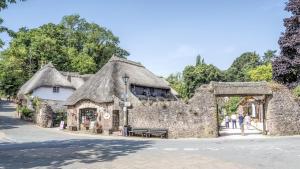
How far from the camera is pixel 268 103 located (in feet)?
104

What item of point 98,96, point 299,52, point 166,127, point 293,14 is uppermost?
point 293,14

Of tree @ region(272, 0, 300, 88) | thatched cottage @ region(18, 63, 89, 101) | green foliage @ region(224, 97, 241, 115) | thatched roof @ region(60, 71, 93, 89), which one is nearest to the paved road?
tree @ region(272, 0, 300, 88)

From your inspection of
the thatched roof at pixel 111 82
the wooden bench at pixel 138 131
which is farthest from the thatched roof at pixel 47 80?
the wooden bench at pixel 138 131

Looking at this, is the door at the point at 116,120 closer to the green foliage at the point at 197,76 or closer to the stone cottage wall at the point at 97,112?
the stone cottage wall at the point at 97,112

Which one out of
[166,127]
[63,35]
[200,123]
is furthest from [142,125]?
[63,35]

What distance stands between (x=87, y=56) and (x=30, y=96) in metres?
23.4

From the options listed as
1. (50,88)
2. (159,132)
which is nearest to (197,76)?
(50,88)

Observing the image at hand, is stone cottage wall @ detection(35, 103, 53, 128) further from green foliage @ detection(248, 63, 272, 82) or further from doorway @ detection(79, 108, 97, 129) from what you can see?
green foliage @ detection(248, 63, 272, 82)

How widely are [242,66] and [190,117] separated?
68375 millimetres

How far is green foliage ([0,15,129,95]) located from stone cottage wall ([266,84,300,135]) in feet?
135

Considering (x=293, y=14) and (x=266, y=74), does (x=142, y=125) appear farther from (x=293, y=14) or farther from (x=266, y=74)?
(x=266, y=74)

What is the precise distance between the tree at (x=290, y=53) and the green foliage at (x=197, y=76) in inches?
946

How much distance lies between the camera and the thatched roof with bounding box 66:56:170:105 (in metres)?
35.6

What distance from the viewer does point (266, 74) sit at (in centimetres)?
7100
